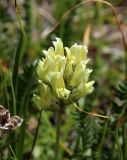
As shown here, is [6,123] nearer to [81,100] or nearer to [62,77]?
[62,77]

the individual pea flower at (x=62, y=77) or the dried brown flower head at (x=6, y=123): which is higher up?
the individual pea flower at (x=62, y=77)

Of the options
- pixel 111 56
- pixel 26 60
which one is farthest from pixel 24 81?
pixel 111 56

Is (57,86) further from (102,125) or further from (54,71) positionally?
(102,125)

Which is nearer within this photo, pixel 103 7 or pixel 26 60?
pixel 26 60

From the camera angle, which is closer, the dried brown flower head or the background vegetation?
the dried brown flower head

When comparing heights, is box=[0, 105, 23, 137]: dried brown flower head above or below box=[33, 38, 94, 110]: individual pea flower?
below
